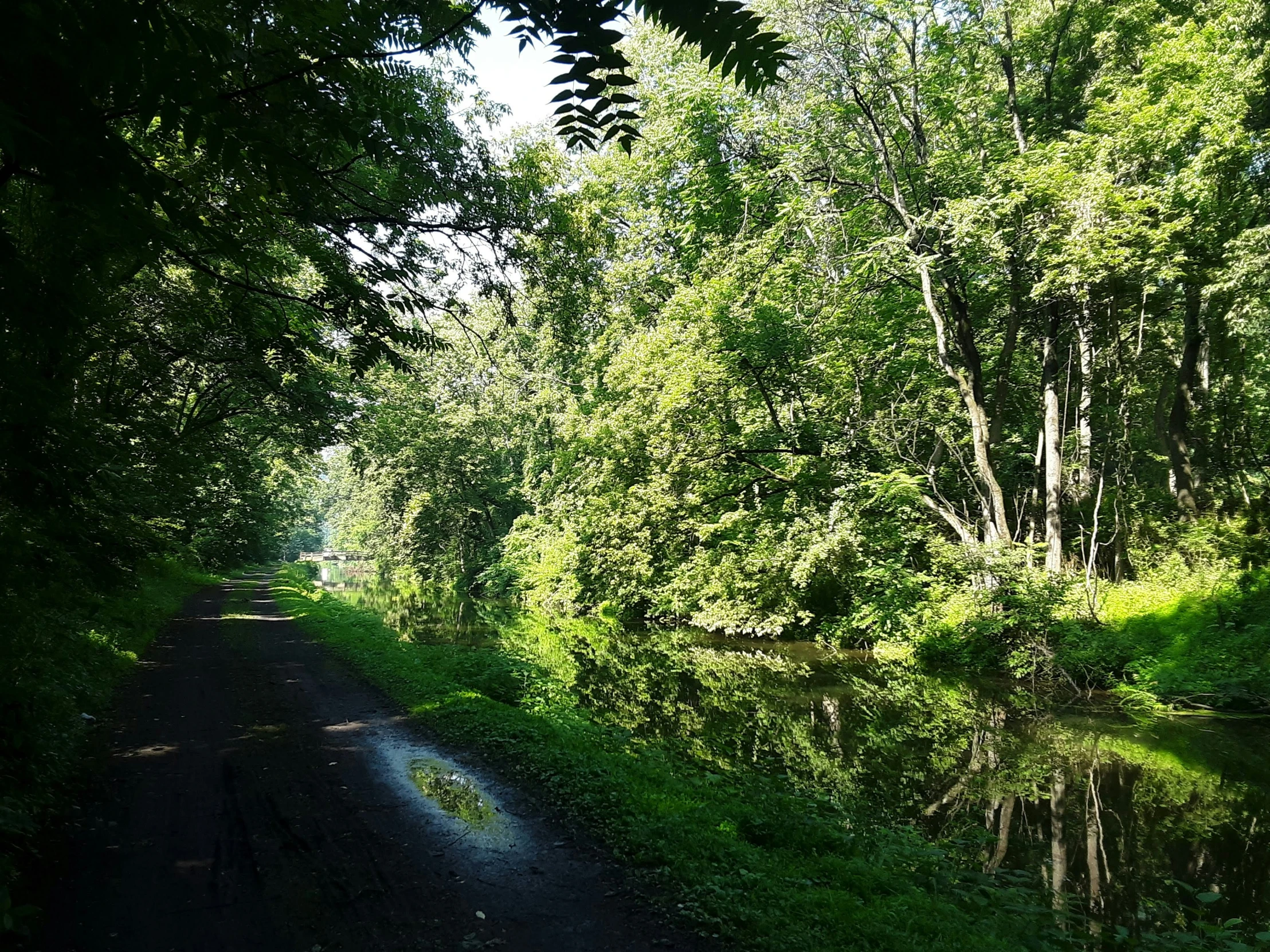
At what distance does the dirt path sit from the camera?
4.25 m

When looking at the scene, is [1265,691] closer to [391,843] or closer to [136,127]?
[391,843]

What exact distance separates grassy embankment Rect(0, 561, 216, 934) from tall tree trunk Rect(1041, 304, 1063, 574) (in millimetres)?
16444

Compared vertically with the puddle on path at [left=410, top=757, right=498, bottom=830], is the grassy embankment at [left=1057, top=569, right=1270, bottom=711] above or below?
above

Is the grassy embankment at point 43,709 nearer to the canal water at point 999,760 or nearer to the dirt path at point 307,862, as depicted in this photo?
the dirt path at point 307,862

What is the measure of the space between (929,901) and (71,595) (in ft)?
28.6

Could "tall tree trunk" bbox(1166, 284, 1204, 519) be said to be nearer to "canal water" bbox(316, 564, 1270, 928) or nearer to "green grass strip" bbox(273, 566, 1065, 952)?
"canal water" bbox(316, 564, 1270, 928)

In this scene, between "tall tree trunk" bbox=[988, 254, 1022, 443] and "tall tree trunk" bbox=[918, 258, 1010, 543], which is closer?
"tall tree trunk" bbox=[988, 254, 1022, 443]

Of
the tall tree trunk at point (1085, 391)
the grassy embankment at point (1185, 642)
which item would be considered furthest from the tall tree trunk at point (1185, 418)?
the grassy embankment at point (1185, 642)

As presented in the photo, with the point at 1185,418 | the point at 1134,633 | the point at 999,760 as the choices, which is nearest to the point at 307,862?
the point at 999,760

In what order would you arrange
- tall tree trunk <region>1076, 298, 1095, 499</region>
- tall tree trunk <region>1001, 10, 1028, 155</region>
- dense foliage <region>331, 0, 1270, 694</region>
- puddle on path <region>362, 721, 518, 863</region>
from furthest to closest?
tall tree trunk <region>1001, 10, 1028, 155</region>
tall tree trunk <region>1076, 298, 1095, 499</region>
dense foliage <region>331, 0, 1270, 694</region>
puddle on path <region>362, 721, 518, 863</region>

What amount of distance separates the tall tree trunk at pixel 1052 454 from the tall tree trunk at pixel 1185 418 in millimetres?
4156

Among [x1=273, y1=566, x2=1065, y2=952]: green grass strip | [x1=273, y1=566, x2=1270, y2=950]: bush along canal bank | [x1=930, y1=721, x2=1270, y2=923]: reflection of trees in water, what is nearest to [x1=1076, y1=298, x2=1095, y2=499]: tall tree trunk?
[x1=273, y1=566, x2=1270, y2=950]: bush along canal bank

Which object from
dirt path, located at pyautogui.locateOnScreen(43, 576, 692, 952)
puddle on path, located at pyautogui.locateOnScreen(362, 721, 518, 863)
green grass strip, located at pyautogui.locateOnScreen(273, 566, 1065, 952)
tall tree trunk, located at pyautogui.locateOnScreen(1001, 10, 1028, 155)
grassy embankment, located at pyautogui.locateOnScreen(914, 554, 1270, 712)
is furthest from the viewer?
tall tree trunk, located at pyautogui.locateOnScreen(1001, 10, 1028, 155)

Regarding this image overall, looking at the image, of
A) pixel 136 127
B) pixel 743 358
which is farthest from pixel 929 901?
pixel 743 358
